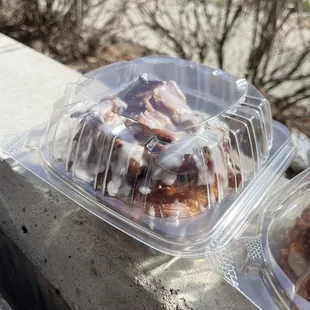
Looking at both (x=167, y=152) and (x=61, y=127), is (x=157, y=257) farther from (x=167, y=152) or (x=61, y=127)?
(x=61, y=127)

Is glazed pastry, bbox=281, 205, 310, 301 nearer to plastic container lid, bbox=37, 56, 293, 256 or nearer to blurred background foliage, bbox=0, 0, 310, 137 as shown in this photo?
plastic container lid, bbox=37, 56, 293, 256

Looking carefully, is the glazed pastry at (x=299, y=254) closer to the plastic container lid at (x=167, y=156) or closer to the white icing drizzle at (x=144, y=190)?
the plastic container lid at (x=167, y=156)

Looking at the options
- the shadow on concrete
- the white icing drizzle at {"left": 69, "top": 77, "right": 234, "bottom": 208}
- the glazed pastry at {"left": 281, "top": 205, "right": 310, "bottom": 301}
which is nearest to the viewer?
the glazed pastry at {"left": 281, "top": 205, "right": 310, "bottom": 301}

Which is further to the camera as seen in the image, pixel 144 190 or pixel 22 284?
pixel 22 284

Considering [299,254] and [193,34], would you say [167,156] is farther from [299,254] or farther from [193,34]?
[193,34]

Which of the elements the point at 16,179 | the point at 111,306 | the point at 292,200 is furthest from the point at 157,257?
the point at 16,179

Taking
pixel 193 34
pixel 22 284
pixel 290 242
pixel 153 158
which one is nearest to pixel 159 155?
pixel 153 158

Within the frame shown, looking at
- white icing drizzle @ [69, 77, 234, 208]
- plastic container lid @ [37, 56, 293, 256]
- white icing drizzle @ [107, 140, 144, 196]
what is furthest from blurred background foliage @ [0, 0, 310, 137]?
white icing drizzle @ [107, 140, 144, 196]
